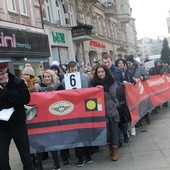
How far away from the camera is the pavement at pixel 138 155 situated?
643 cm

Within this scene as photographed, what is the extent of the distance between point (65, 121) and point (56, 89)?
2.19 feet

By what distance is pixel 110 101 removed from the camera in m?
7.13

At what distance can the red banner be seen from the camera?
878cm

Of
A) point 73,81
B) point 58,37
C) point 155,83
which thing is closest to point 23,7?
point 58,37

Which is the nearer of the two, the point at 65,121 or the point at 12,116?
the point at 12,116

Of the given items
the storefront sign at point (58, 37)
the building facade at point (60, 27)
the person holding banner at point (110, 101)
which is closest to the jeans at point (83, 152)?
the person holding banner at point (110, 101)

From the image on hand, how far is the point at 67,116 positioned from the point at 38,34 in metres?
13.7

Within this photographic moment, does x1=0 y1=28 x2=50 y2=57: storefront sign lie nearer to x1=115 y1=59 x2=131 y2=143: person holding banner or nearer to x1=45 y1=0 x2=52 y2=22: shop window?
x1=45 y1=0 x2=52 y2=22: shop window

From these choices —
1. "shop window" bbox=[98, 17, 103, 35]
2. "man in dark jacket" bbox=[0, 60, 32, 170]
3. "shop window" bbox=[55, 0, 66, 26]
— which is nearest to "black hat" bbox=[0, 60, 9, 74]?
"man in dark jacket" bbox=[0, 60, 32, 170]

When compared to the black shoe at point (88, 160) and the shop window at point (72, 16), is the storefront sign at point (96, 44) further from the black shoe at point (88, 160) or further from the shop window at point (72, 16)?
the black shoe at point (88, 160)

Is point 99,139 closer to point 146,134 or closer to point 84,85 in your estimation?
point 84,85

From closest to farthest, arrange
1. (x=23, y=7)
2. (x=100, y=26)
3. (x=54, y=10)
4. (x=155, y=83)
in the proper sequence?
(x=155, y=83)
(x=23, y=7)
(x=54, y=10)
(x=100, y=26)

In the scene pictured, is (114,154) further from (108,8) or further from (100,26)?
(108,8)

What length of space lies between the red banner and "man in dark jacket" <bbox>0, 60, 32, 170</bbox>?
3.57 m
